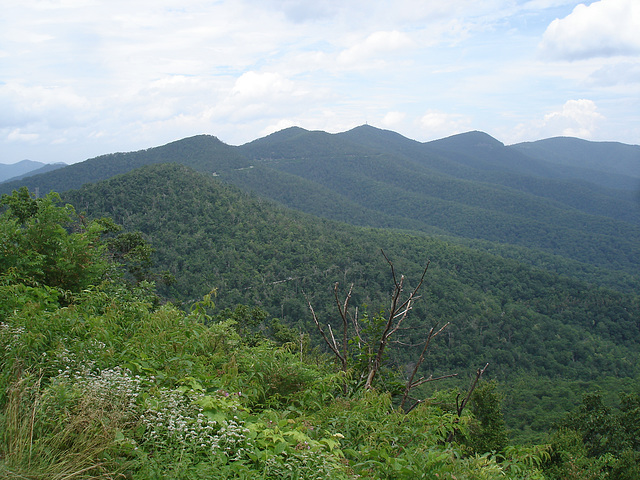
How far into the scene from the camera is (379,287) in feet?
→ 152

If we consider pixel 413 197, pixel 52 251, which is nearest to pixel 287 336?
pixel 52 251

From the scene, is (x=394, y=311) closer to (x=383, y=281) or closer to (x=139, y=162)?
(x=383, y=281)

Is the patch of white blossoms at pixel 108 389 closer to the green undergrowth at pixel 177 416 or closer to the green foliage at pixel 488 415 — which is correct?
the green undergrowth at pixel 177 416

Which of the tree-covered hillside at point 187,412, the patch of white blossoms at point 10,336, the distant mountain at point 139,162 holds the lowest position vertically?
the tree-covered hillside at point 187,412

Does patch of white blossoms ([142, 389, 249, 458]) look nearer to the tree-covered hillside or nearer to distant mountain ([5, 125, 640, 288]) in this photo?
the tree-covered hillside

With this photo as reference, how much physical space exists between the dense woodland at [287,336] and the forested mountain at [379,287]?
10.6 inches

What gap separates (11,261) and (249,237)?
40.5 metres

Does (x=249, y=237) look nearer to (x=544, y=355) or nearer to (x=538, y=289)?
(x=544, y=355)

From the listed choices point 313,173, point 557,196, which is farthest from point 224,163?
point 557,196

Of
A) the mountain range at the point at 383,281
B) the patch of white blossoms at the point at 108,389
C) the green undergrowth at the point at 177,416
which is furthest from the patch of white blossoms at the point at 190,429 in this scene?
the mountain range at the point at 383,281

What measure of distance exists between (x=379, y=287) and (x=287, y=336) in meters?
32.2

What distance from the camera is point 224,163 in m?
113

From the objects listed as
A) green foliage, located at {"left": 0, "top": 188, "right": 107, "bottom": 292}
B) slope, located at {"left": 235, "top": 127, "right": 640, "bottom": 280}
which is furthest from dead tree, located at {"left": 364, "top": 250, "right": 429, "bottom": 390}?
slope, located at {"left": 235, "top": 127, "right": 640, "bottom": 280}

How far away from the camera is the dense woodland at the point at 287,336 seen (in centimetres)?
253
